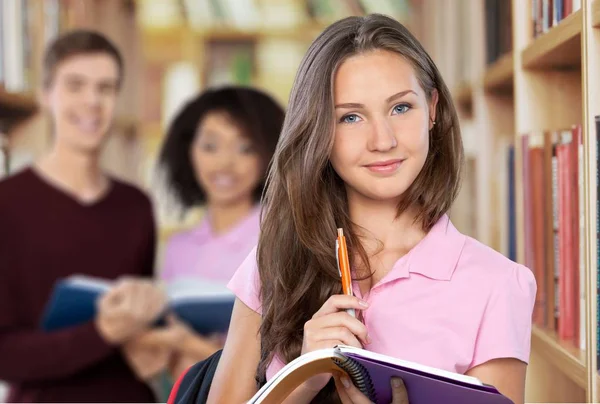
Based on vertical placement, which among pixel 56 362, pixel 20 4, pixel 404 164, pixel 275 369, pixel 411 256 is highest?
pixel 20 4

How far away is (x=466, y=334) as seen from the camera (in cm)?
97

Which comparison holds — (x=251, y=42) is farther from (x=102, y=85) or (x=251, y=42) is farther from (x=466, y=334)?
(x=466, y=334)

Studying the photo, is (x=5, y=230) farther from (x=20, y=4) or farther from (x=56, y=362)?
(x=20, y=4)

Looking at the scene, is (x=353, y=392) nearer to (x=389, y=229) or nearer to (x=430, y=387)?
(x=430, y=387)

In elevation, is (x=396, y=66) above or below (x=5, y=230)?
above

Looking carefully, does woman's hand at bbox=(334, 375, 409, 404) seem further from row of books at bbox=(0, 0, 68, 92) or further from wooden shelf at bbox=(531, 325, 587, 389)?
row of books at bbox=(0, 0, 68, 92)

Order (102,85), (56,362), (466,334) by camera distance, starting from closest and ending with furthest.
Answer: (466,334) < (56,362) < (102,85)

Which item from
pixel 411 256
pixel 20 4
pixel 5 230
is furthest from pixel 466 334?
pixel 20 4

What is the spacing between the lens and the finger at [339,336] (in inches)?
36.0

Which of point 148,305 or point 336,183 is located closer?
point 336,183

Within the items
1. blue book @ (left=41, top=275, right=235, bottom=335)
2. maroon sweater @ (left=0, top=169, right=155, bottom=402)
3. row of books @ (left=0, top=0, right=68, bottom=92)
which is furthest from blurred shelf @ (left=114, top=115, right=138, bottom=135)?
blue book @ (left=41, top=275, right=235, bottom=335)

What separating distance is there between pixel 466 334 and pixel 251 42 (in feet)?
10.4

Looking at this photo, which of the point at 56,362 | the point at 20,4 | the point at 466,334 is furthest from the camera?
the point at 20,4

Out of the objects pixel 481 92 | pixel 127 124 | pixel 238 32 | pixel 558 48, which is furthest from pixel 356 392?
pixel 238 32
